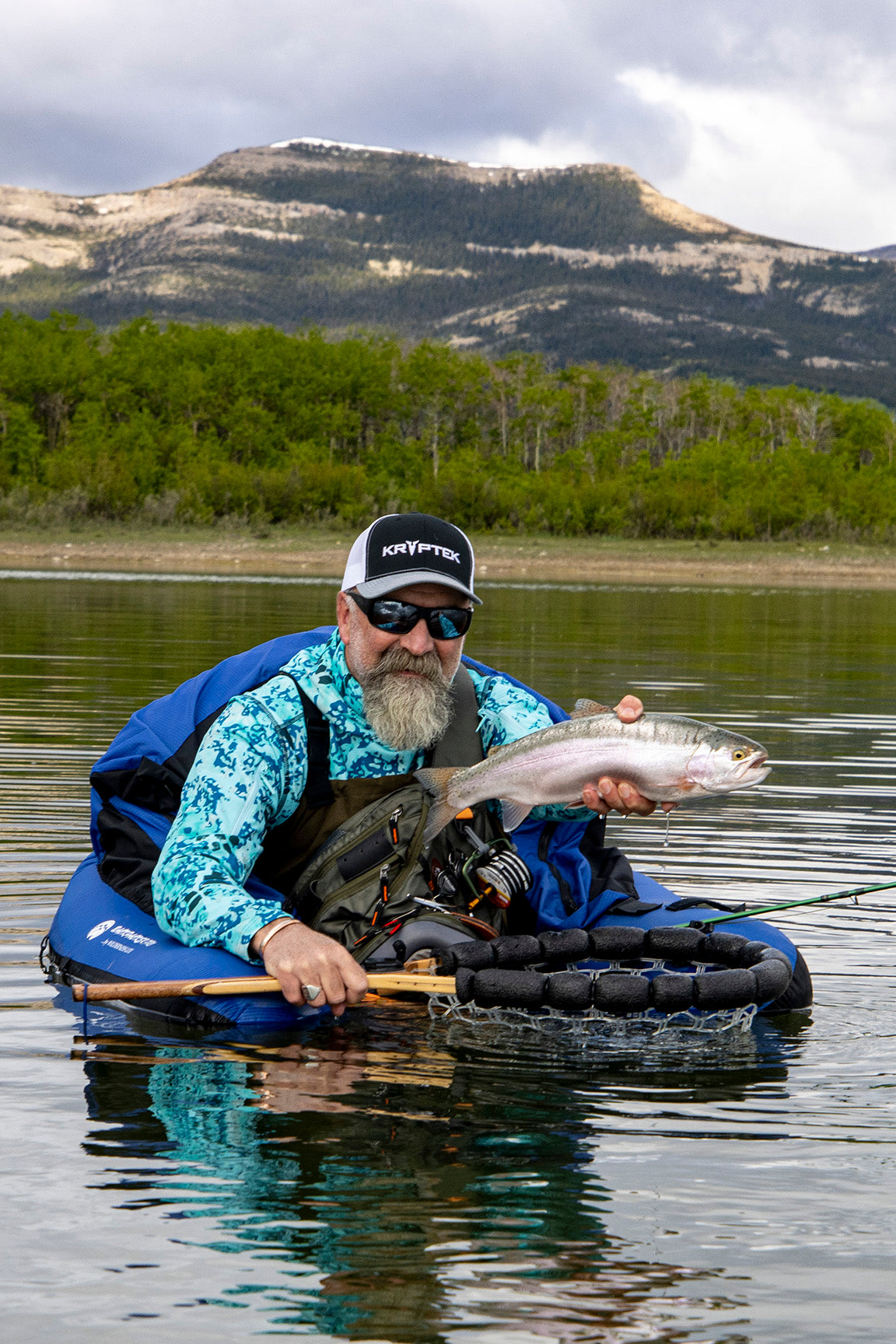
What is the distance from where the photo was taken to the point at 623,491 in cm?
7306

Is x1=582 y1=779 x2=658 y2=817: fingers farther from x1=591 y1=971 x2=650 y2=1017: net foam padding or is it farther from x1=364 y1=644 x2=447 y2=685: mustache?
x1=364 y1=644 x2=447 y2=685: mustache

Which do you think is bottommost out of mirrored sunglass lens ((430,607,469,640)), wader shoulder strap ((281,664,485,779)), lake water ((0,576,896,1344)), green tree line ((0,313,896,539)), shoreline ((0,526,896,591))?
lake water ((0,576,896,1344))

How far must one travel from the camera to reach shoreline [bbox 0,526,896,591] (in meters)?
52.1

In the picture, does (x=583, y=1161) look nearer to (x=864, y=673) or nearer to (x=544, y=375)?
(x=864, y=673)

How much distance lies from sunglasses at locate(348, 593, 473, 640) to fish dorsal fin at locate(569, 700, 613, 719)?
1.44 feet

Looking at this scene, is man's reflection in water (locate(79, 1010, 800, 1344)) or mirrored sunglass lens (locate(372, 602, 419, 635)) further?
mirrored sunglass lens (locate(372, 602, 419, 635))

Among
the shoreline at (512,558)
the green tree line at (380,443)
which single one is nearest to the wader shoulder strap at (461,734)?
the shoreline at (512,558)

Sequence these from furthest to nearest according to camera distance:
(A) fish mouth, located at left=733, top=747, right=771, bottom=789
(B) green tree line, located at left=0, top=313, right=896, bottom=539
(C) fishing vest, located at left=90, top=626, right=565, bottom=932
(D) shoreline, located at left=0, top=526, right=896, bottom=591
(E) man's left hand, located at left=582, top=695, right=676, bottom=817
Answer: (B) green tree line, located at left=0, top=313, right=896, bottom=539 < (D) shoreline, located at left=0, top=526, right=896, bottom=591 < (C) fishing vest, located at left=90, top=626, right=565, bottom=932 < (E) man's left hand, located at left=582, top=695, right=676, bottom=817 < (A) fish mouth, located at left=733, top=747, right=771, bottom=789

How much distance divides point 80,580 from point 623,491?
37.1 meters

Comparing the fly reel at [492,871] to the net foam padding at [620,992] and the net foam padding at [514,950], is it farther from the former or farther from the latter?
the net foam padding at [620,992]

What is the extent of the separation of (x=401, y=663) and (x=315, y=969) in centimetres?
105

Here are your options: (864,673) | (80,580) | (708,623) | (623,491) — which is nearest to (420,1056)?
(864,673)

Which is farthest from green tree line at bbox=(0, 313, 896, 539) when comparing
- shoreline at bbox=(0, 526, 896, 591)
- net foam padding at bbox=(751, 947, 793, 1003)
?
net foam padding at bbox=(751, 947, 793, 1003)

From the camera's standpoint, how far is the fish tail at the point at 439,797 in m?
5.38
